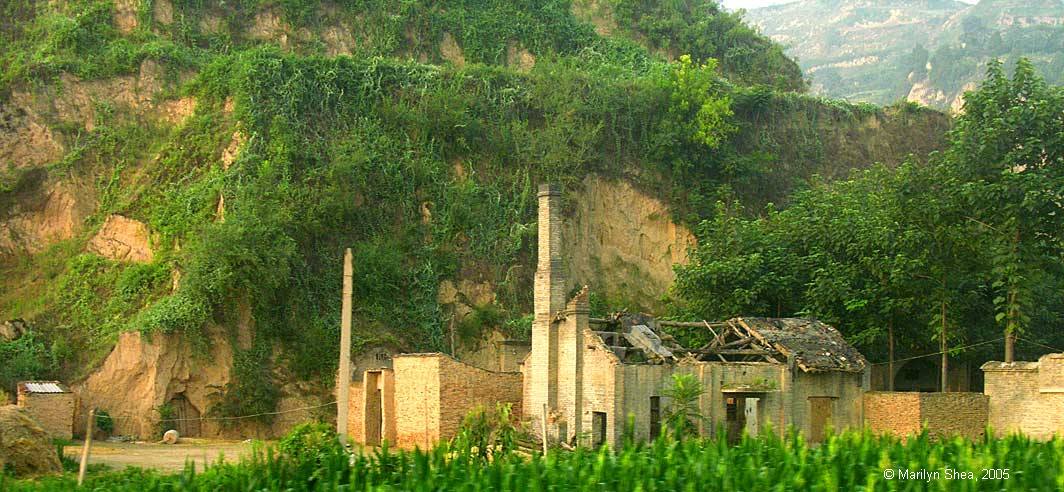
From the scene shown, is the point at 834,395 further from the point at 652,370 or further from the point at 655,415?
the point at 652,370

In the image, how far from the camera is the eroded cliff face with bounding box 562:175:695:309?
41.3 meters

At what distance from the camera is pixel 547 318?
29.2 m

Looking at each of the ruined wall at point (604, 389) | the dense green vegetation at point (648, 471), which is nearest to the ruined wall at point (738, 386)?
the ruined wall at point (604, 389)

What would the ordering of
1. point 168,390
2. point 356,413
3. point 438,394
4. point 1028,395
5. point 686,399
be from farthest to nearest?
point 168,390 → point 356,413 → point 438,394 → point 1028,395 → point 686,399

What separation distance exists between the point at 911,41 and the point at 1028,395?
9435cm

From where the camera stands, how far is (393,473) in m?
17.6

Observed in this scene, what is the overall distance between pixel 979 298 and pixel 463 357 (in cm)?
1415

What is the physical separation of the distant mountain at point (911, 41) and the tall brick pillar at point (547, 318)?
1874 inches

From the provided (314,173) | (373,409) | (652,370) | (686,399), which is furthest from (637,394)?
(314,173)

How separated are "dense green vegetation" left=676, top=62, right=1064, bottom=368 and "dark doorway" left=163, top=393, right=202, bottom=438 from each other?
13418mm

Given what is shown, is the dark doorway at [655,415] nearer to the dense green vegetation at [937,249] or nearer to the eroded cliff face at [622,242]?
the dense green vegetation at [937,249]

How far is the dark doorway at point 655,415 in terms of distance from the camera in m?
28.0

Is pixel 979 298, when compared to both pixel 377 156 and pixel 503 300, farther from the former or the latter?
pixel 377 156

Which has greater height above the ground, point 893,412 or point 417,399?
point 417,399
